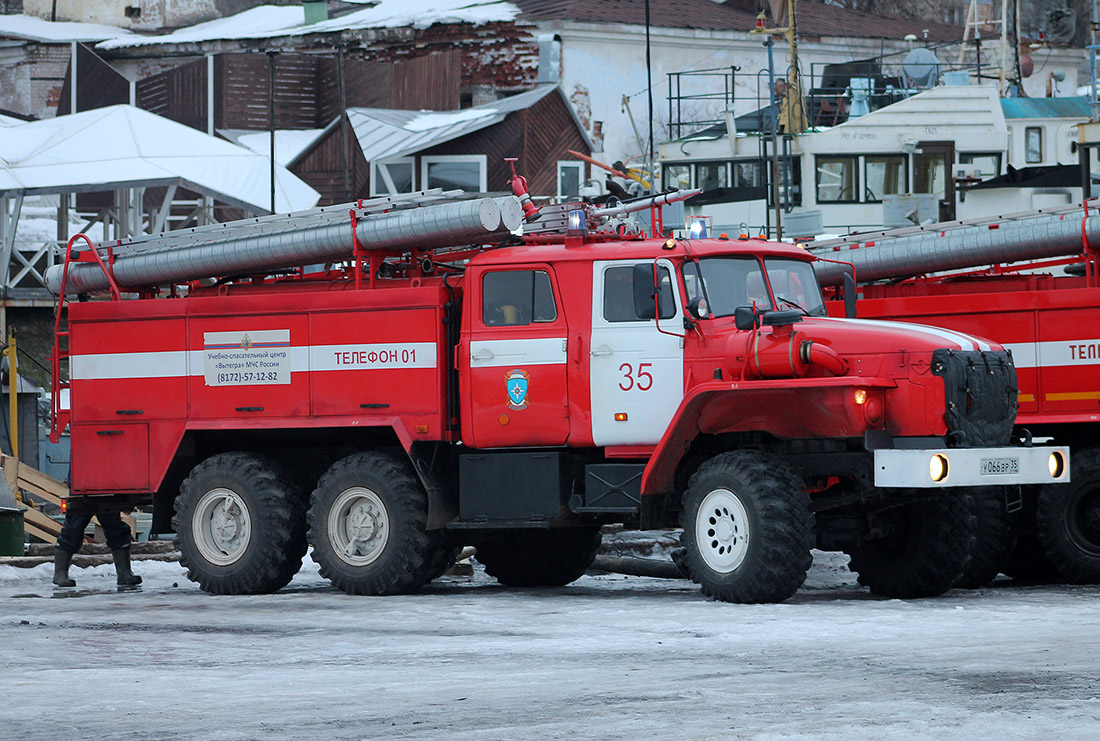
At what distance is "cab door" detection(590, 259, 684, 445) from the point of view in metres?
14.0

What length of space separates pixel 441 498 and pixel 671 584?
2569 mm

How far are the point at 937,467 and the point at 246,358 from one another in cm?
624

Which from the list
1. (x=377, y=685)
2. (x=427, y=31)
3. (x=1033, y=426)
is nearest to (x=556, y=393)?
(x=1033, y=426)

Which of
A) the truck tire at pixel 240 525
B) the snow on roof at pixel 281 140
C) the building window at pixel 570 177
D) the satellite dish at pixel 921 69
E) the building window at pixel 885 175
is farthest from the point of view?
the snow on roof at pixel 281 140

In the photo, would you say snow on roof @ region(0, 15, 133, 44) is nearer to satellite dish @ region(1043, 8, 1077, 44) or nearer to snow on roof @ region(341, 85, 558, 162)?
snow on roof @ region(341, 85, 558, 162)

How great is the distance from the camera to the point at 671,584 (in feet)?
54.1

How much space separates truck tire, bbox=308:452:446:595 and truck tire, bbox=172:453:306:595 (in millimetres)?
427

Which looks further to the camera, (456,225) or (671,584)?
(671,584)

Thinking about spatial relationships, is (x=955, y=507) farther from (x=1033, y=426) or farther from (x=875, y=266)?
(x=875, y=266)

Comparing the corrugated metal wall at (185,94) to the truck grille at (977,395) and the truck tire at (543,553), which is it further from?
the truck grille at (977,395)

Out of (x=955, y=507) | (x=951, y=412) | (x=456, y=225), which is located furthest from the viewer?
(x=456, y=225)

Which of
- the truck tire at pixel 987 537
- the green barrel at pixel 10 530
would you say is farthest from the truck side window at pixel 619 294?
the green barrel at pixel 10 530

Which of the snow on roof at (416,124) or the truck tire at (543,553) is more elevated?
the snow on roof at (416,124)

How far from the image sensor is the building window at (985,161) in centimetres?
3850
